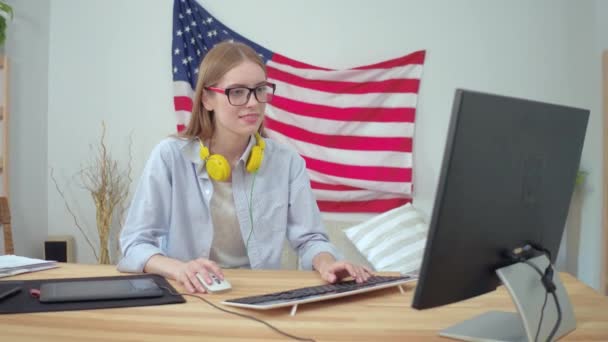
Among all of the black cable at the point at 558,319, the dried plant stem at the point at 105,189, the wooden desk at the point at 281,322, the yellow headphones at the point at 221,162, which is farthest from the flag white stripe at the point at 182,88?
the black cable at the point at 558,319

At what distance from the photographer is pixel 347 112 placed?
125 inches

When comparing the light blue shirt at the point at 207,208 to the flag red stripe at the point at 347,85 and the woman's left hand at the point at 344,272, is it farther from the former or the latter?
the flag red stripe at the point at 347,85

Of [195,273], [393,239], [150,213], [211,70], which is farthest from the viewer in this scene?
[393,239]

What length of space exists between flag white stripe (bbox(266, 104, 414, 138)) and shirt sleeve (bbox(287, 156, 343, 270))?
1.49 meters

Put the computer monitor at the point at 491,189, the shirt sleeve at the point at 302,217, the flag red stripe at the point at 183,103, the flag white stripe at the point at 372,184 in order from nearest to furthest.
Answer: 1. the computer monitor at the point at 491,189
2. the shirt sleeve at the point at 302,217
3. the flag white stripe at the point at 372,184
4. the flag red stripe at the point at 183,103

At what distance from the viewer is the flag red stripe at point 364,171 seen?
3117mm

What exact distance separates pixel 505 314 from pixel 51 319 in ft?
2.71

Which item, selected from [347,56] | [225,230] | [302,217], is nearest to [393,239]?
[347,56]

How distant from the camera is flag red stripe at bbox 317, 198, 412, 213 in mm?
3166

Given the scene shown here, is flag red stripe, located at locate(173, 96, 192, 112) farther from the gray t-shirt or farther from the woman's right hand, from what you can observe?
the woman's right hand

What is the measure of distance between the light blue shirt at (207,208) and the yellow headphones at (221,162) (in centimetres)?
4

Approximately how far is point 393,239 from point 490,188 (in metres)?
2.17

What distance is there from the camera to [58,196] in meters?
3.44

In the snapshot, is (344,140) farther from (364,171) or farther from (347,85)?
(347,85)
